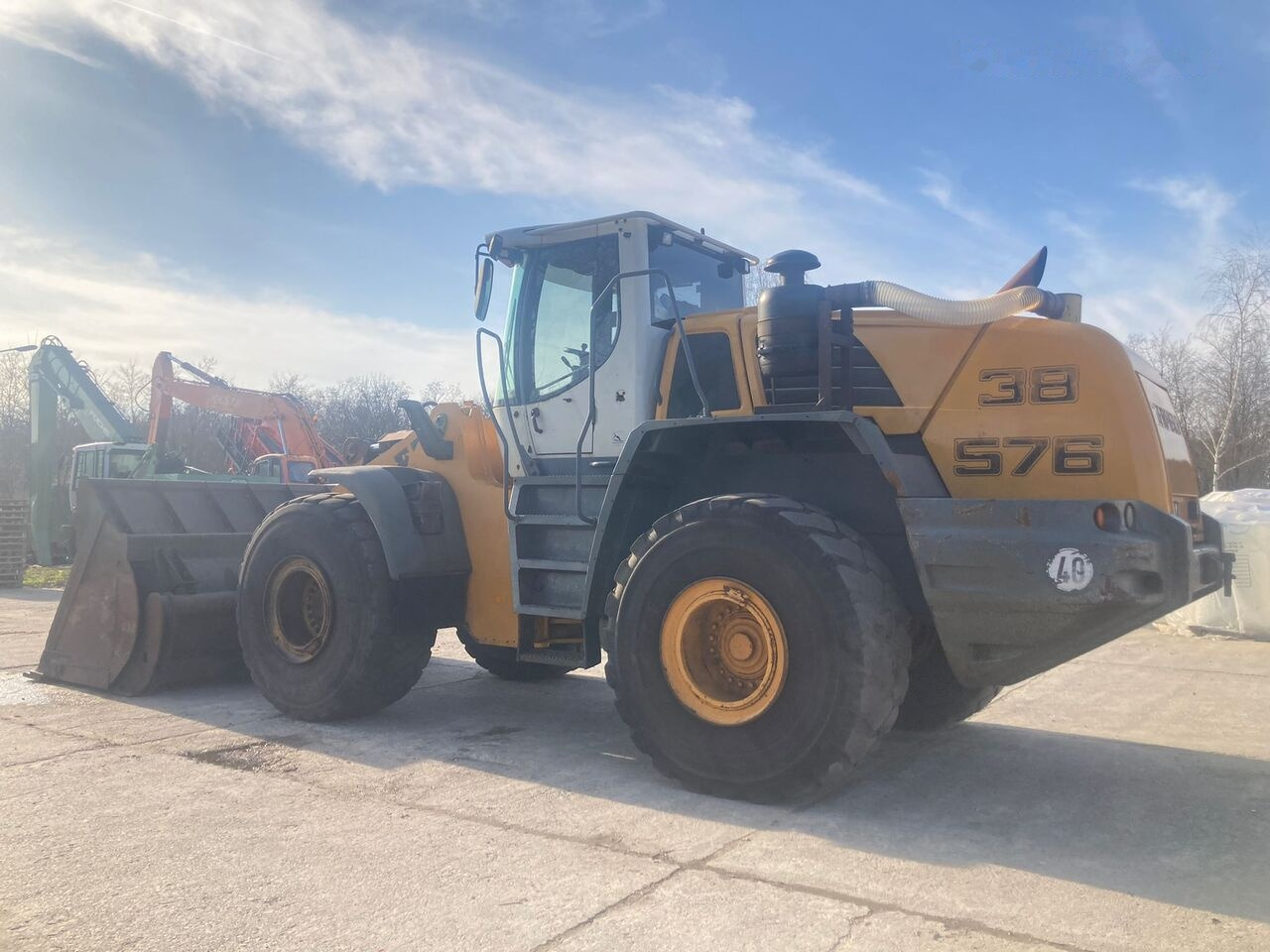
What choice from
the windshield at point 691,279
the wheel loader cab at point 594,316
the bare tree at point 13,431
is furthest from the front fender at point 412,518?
the bare tree at point 13,431

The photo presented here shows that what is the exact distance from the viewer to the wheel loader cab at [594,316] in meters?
5.53

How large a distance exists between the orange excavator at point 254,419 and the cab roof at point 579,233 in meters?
14.2

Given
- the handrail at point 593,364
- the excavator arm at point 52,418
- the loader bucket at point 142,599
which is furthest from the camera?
the excavator arm at point 52,418

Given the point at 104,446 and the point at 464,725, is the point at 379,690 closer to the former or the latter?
the point at 464,725

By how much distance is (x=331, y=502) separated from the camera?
6.29m

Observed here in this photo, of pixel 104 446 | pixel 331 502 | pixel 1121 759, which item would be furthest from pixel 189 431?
pixel 1121 759

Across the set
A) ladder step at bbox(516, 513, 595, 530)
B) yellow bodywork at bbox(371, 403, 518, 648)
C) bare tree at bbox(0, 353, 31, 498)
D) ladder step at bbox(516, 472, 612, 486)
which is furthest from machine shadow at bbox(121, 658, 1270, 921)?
bare tree at bbox(0, 353, 31, 498)

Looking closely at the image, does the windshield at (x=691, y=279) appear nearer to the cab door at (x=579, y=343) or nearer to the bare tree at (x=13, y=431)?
the cab door at (x=579, y=343)

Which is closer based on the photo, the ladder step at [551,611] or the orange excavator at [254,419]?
the ladder step at [551,611]

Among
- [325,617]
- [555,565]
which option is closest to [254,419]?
[325,617]

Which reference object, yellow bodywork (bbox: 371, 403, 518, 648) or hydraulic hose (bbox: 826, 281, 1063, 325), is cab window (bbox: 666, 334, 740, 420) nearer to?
hydraulic hose (bbox: 826, 281, 1063, 325)

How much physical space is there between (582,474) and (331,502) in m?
1.67

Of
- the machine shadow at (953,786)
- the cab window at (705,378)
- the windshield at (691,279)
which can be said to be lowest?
the machine shadow at (953,786)

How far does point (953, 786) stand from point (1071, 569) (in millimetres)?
1382
